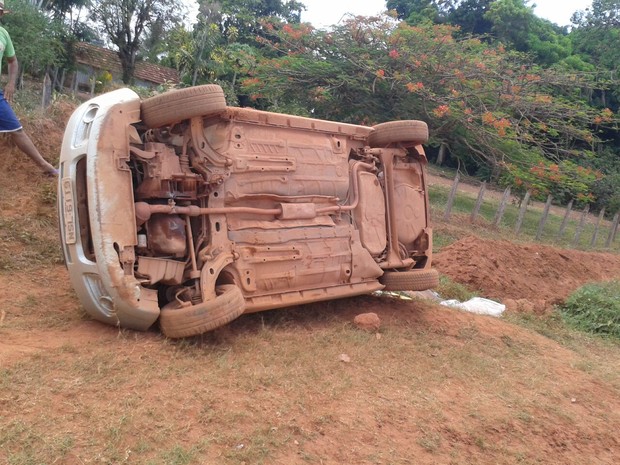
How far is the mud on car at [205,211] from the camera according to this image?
3.91m

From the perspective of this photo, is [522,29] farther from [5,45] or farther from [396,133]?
[5,45]

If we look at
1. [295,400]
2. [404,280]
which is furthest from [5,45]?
[404,280]

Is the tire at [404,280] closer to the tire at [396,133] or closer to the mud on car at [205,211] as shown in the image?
the mud on car at [205,211]

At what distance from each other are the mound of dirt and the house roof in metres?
Answer: 18.1

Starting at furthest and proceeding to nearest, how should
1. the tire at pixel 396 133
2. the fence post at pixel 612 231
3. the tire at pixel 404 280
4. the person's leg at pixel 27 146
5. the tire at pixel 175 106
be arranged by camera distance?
the fence post at pixel 612 231
the tire at pixel 396 133
the tire at pixel 404 280
the person's leg at pixel 27 146
the tire at pixel 175 106

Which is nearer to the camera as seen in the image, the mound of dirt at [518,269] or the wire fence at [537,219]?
the mound of dirt at [518,269]

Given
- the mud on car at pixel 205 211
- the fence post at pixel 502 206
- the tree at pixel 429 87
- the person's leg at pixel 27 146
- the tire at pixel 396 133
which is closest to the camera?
the mud on car at pixel 205 211

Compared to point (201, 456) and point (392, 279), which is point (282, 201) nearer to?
point (392, 279)

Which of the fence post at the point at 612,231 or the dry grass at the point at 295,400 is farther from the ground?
the dry grass at the point at 295,400

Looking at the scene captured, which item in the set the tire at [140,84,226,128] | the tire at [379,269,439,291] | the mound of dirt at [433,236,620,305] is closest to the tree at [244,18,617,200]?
the mound of dirt at [433,236,620,305]

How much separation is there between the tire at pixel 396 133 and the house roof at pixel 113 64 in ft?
68.2

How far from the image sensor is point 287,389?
3.66m

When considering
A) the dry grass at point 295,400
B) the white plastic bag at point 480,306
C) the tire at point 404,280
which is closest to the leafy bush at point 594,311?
the white plastic bag at point 480,306

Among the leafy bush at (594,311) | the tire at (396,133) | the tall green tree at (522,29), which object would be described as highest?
the tall green tree at (522,29)
